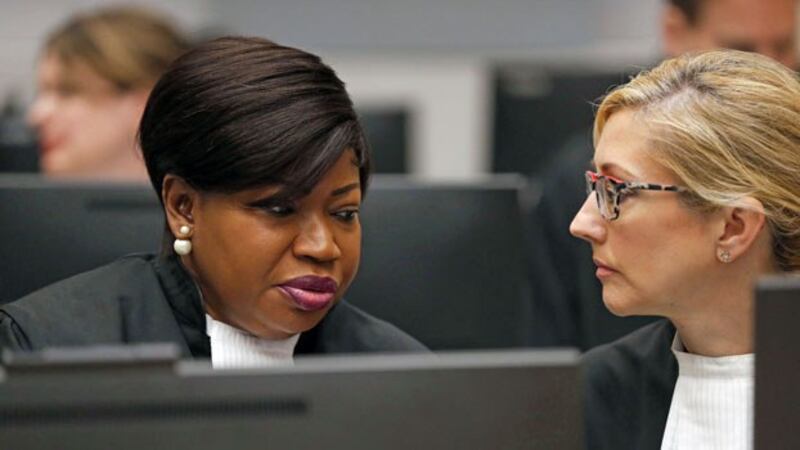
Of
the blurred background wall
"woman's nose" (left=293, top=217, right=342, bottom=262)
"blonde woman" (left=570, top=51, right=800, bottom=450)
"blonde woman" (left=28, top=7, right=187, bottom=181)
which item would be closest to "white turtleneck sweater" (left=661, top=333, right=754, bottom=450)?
"blonde woman" (left=570, top=51, right=800, bottom=450)

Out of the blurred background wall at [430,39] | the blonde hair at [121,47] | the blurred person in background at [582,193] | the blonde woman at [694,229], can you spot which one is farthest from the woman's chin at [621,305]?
the blurred background wall at [430,39]

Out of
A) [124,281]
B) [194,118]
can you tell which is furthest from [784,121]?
[124,281]

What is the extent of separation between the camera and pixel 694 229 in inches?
72.3

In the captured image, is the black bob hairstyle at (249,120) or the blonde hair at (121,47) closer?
the black bob hairstyle at (249,120)

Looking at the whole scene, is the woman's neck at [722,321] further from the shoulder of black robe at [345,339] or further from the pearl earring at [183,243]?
the pearl earring at [183,243]

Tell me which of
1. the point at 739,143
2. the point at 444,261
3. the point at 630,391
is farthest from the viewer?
the point at 444,261

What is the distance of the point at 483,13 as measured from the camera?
222 inches

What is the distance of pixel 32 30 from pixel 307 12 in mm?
991

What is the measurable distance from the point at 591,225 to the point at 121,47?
1.77 metres

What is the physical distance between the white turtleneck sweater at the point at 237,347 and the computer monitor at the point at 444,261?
0.25 metres

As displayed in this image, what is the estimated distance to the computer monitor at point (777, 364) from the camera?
1184mm

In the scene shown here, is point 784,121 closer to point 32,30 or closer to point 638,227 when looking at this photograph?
point 638,227

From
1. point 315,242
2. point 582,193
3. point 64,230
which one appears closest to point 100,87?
point 582,193

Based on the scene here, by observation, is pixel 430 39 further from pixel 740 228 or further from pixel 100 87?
pixel 740 228
